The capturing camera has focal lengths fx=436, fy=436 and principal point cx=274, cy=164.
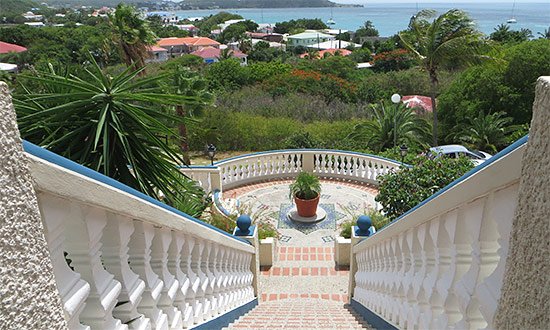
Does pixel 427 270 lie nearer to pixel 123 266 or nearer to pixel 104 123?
pixel 123 266

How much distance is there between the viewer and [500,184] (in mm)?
1421

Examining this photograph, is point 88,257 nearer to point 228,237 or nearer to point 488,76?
point 228,237

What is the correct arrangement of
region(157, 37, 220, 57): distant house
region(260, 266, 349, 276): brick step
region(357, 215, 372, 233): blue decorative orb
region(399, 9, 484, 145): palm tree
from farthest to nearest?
region(157, 37, 220, 57): distant house, region(399, 9, 484, 145): palm tree, region(260, 266, 349, 276): brick step, region(357, 215, 372, 233): blue decorative orb

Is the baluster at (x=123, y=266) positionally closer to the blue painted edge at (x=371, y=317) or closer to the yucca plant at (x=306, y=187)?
the blue painted edge at (x=371, y=317)

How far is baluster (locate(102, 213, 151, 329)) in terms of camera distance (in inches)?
69.2

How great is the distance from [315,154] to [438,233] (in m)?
9.79

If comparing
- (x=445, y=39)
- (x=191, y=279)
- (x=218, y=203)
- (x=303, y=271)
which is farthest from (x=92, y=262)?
(x=445, y=39)

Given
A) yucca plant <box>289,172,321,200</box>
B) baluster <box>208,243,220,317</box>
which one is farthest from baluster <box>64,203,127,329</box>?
yucca plant <box>289,172,321,200</box>

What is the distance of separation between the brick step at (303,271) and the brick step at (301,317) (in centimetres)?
184

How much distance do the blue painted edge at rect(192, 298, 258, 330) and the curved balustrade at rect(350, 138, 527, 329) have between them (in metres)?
1.37

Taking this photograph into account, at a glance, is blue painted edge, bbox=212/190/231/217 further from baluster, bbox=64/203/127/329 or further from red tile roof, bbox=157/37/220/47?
red tile roof, bbox=157/37/220/47

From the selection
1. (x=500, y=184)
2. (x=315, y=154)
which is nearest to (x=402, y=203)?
(x=315, y=154)

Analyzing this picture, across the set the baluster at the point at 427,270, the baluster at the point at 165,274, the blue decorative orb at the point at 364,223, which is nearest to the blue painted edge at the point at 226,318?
the baluster at the point at 165,274

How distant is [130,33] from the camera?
16000mm
